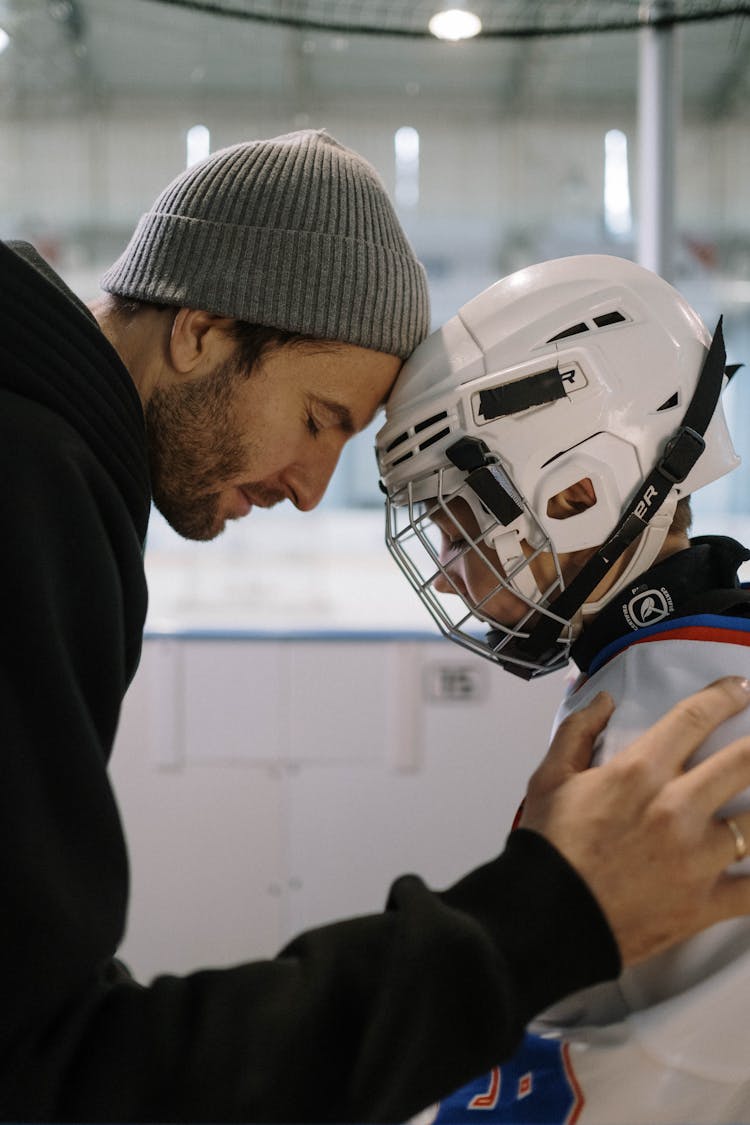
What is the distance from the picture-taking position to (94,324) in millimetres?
Result: 1022

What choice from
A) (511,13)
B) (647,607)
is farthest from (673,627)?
(511,13)

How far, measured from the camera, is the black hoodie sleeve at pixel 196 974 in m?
0.75

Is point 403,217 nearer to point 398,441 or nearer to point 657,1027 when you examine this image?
point 398,441

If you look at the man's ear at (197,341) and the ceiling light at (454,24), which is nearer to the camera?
the man's ear at (197,341)

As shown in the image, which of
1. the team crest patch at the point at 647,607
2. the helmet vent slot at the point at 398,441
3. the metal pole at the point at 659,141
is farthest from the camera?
the metal pole at the point at 659,141

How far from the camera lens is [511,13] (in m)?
2.70

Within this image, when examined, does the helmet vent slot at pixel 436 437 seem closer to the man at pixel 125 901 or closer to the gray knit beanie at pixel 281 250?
the gray knit beanie at pixel 281 250

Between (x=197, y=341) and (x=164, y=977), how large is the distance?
2.69ft

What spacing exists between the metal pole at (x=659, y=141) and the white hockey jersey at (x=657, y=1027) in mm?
2281

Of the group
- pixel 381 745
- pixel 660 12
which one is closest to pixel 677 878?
pixel 381 745

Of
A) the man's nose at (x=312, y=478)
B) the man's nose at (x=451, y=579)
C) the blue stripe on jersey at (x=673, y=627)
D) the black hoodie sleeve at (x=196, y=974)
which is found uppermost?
the man's nose at (x=312, y=478)

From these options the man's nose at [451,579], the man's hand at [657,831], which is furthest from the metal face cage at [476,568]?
the man's hand at [657,831]

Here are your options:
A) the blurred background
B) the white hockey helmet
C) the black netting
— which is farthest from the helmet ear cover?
the blurred background

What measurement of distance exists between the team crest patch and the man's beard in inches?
22.0
